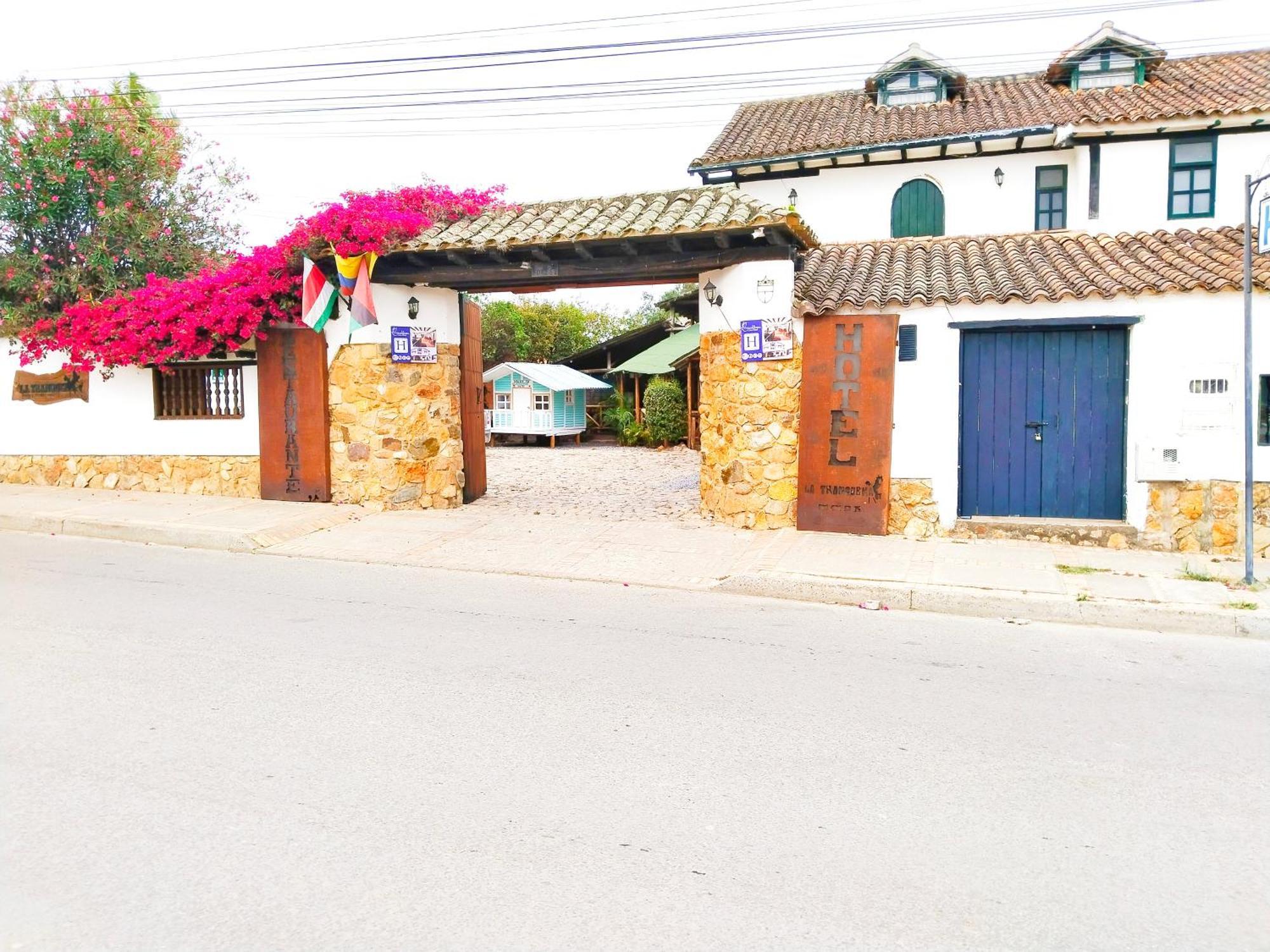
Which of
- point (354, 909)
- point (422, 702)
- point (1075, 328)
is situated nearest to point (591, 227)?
point (1075, 328)

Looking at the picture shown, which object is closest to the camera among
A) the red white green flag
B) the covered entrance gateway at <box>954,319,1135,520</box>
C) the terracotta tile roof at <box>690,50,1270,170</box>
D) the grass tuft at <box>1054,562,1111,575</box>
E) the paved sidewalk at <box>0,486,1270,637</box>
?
the paved sidewalk at <box>0,486,1270,637</box>

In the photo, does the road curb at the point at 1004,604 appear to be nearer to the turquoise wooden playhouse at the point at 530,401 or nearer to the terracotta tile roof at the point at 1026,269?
the terracotta tile roof at the point at 1026,269

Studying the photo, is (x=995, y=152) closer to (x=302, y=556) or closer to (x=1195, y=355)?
(x=1195, y=355)

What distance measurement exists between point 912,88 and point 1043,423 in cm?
966

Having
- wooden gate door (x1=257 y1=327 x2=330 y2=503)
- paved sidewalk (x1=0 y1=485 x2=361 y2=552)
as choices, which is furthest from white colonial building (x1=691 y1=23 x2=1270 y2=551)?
paved sidewalk (x1=0 y1=485 x2=361 y2=552)

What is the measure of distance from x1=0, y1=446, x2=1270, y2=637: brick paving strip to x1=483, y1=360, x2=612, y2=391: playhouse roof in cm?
1273

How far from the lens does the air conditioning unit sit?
9570 millimetres

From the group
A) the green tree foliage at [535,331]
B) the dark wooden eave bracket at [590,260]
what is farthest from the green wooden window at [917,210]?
the green tree foliage at [535,331]

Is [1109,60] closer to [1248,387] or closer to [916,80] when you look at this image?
[916,80]

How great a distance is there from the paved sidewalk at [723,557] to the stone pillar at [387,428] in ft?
1.20

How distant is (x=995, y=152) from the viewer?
Answer: 14836 millimetres

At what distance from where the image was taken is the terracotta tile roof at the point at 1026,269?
32.0 ft

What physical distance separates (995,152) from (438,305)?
369 inches

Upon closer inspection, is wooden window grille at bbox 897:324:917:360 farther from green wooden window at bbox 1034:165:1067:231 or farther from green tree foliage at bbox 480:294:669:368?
green tree foliage at bbox 480:294:669:368
